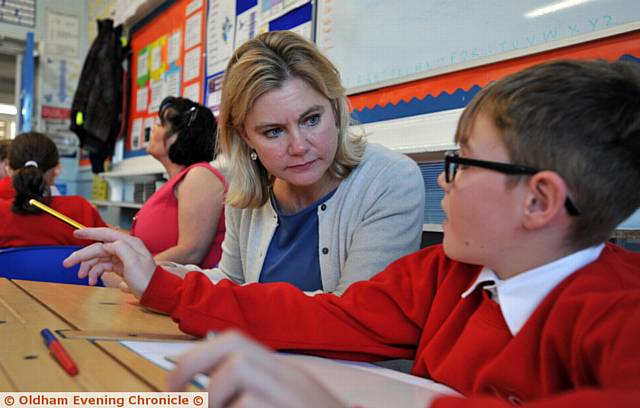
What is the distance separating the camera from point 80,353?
639 mm

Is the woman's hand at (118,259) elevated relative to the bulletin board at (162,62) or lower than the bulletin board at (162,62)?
lower

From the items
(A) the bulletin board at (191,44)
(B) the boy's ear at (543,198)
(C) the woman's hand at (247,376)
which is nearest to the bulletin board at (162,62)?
(A) the bulletin board at (191,44)

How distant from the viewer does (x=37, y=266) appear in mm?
1584

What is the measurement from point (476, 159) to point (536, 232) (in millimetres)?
114

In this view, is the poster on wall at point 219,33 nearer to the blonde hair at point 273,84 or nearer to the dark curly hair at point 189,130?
the dark curly hair at point 189,130

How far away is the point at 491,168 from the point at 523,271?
0.44 ft

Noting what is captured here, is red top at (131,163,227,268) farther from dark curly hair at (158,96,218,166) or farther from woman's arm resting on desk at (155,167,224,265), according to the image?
dark curly hair at (158,96,218,166)

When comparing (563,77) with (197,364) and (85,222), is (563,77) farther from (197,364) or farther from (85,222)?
(85,222)

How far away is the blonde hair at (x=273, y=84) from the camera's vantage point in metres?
1.19

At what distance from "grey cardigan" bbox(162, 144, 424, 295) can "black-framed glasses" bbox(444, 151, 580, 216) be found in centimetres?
37

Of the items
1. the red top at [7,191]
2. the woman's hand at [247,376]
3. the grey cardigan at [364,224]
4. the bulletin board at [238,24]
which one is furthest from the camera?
the red top at [7,191]

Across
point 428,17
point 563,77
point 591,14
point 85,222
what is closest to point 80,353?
point 563,77

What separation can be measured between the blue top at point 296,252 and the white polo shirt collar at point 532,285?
1.90ft

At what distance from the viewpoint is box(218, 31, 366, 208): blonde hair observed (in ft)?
3.90
